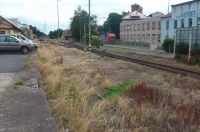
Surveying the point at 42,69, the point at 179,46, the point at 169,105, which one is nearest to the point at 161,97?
the point at 169,105

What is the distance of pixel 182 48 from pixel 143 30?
39746 mm

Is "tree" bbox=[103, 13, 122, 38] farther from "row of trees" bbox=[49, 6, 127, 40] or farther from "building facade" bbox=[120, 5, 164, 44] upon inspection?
"building facade" bbox=[120, 5, 164, 44]

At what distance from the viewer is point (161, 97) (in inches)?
314

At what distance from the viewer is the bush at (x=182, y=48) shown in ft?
72.6

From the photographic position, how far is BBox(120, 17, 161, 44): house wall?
179ft

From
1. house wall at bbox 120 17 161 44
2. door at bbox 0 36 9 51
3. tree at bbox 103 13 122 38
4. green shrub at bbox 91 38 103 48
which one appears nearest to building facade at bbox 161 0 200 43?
house wall at bbox 120 17 161 44

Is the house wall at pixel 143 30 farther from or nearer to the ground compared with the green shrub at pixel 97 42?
farther from the ground

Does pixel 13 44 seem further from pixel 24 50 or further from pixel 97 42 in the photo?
pixel 97 42

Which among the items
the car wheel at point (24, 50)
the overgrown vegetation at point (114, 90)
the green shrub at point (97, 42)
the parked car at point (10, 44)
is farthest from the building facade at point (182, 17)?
the overgrown vegetation at point (114, 90)

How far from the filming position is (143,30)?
201 feet

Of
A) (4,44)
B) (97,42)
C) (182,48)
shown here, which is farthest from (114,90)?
(97,42)

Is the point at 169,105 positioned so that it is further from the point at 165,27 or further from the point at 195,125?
the point at 165,27

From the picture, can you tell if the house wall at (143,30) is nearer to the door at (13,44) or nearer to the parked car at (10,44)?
the parked car at (10,44)

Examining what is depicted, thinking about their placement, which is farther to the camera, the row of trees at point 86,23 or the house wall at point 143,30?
the row of trees at point 86,23
